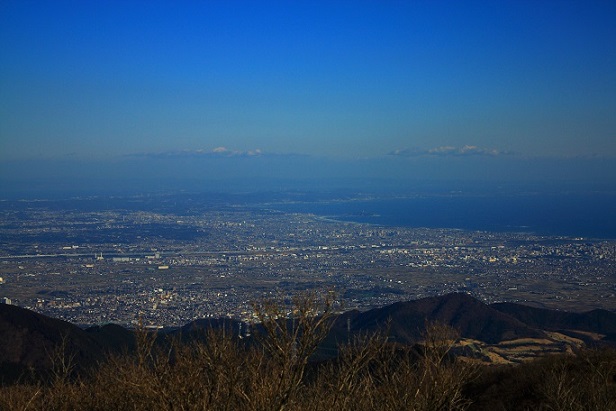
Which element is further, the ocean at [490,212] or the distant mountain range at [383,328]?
the ocean at [490,212]

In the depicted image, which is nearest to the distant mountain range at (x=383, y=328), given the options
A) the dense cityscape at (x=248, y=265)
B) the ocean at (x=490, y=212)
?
the dense cityscape at (x=248, y=265)

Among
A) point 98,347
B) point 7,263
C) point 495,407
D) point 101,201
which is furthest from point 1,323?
point 101,201

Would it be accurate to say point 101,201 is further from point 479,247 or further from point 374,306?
point 374,306

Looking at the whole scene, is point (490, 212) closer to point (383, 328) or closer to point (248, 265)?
point (248, 265)

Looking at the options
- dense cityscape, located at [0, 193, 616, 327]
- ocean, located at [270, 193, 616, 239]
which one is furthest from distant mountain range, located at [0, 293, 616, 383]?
ocean, located at [270, 193, 616, 239]

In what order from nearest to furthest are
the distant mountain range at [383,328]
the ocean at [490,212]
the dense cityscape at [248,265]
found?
the distant mountain range at [383,328], the dense cityscape at [248,265], the ocean at [490,212]

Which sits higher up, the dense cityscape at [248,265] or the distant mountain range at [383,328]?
the distant mountain range at [383,328]

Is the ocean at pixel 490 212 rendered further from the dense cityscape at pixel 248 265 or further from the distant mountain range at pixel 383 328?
the distant mountain range at pixel 383 328
